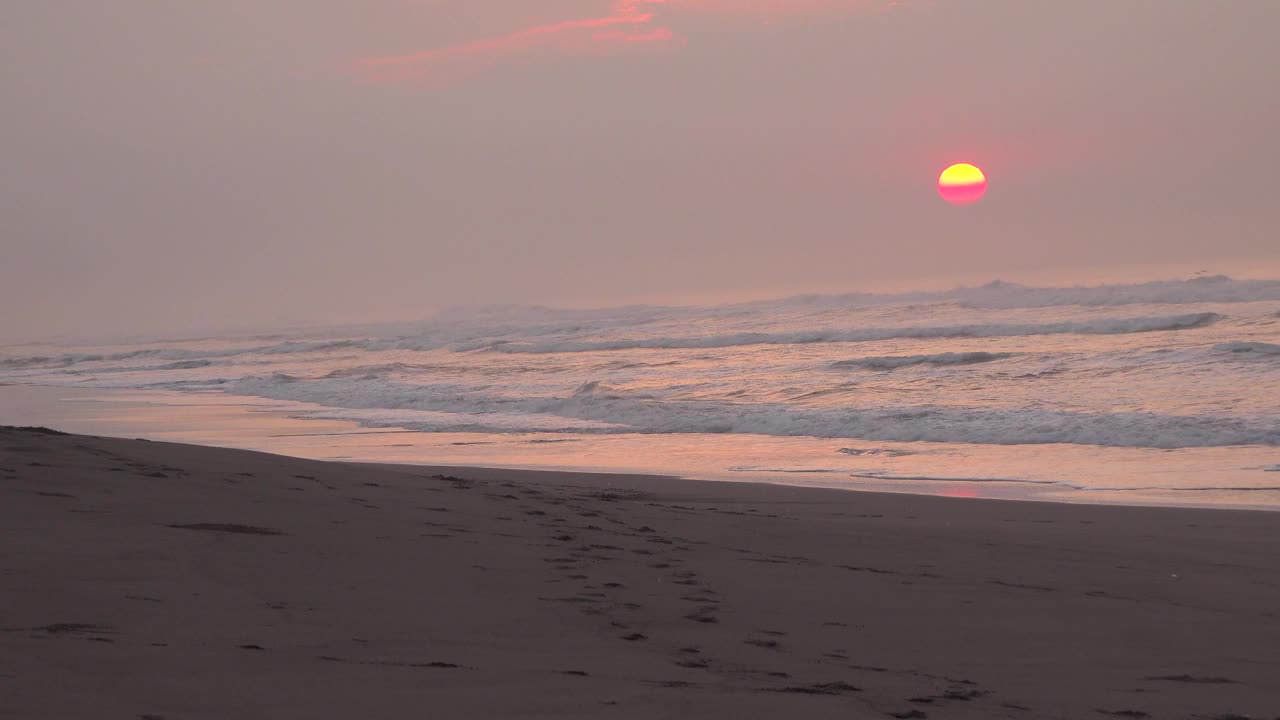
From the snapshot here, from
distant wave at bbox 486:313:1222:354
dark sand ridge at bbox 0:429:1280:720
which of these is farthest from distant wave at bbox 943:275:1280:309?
dark sand ridge at bbox 0:429:1280:720

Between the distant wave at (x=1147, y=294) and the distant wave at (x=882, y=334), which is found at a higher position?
the distant wave at (x=1147, y=294)

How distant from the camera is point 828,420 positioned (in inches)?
632

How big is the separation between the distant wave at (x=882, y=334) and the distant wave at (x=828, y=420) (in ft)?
59.3

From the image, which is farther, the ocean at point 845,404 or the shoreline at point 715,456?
the ocean at point 845,404

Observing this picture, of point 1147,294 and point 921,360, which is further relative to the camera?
point 1147,294

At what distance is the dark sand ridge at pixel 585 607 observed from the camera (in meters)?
3.48

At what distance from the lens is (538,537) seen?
6.62 m

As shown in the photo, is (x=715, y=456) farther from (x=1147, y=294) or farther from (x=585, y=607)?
(x=1147, y=294)

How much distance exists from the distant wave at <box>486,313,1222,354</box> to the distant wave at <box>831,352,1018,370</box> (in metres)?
10.1

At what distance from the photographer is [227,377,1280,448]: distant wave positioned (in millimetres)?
12953

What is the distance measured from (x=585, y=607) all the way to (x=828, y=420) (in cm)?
1155

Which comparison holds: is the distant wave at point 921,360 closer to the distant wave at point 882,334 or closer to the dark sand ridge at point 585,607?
the distant wave at point 882,334

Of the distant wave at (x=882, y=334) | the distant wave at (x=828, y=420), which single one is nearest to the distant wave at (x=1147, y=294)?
the distant wave at (x=882, y=334)

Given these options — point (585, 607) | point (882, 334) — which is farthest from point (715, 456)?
point (882, 334)
